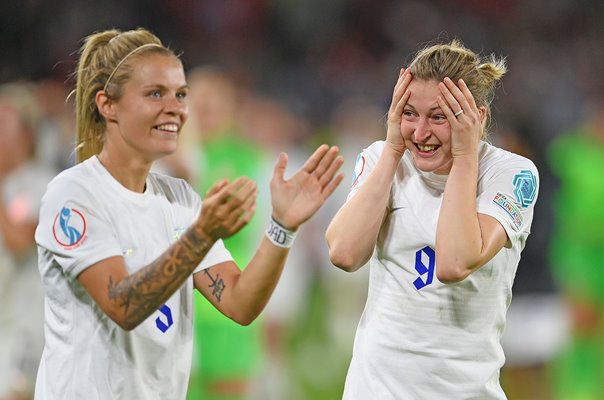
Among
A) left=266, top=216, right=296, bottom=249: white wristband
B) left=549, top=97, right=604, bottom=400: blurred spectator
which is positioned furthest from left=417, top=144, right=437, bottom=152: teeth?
left=549, top=97, right=604, bottom=400: blurred spectator

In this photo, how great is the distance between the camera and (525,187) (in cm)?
395

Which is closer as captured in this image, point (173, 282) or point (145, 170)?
point (173, 282)

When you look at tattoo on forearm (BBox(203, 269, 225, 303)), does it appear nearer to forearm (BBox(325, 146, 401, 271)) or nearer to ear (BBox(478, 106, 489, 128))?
forearm (BBox(325, 146, 401, 271))

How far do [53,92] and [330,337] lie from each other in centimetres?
355

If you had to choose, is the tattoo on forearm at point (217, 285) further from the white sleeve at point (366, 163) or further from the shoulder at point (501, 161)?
the shoulder at point (501, 161)

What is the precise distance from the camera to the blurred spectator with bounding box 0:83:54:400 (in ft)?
22.5

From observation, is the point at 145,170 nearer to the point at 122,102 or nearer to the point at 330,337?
the point at 122,102

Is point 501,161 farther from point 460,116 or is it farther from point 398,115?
point 398,115

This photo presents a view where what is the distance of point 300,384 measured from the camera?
32.8 feet

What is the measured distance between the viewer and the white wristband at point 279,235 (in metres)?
3.82

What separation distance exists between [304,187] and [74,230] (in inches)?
30.4

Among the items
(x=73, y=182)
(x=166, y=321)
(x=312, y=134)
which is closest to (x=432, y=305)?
(x=166, y=321)

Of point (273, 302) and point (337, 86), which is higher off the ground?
point (337, 86)

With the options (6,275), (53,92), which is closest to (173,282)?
(6,275)
